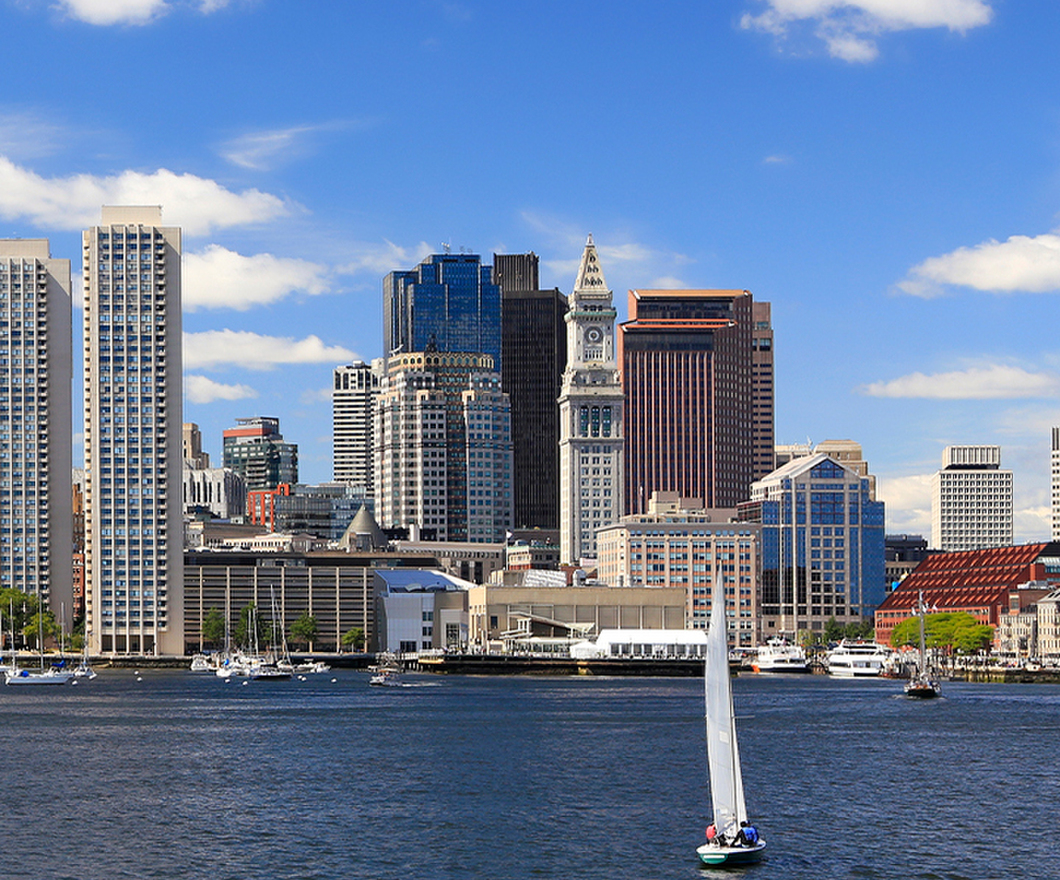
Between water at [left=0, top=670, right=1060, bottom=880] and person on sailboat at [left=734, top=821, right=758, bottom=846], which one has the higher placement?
person on sailboat at [left=734, top=821, right=758, bottom=846]

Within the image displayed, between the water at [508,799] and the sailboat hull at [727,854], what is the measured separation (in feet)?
2.13

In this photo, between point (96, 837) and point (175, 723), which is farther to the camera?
point (175, 723)

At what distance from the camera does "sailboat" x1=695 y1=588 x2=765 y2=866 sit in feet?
252

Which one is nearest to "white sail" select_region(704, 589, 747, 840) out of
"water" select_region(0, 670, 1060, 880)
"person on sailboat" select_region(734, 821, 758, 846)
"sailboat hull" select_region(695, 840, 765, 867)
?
"person on sailboat" select_region(734, 821, 758, 846)

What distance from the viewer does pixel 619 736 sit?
6024 inches

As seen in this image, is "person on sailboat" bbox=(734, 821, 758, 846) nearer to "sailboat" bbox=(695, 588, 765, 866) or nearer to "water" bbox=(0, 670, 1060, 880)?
"sailboat" bbox=(695, 588, 765, 866)

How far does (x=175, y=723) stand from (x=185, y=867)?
9062 centimetres

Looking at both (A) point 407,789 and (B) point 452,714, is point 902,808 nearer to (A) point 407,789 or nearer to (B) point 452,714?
(A) point 407,789

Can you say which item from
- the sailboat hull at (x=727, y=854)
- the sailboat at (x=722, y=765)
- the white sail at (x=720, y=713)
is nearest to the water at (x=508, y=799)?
the sailboat hull at (x=727, y=854)

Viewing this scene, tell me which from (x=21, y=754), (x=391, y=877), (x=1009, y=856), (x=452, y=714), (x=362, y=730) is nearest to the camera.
Result: (x=391, y=877)

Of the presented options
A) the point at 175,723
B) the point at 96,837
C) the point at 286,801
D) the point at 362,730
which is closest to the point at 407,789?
the point at 286,801

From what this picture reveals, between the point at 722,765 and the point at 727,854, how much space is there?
521 centimetres

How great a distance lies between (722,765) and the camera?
7806 cm

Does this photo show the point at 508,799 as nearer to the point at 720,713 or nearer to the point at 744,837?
the point at 744,837
